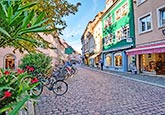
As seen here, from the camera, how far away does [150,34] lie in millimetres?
18844

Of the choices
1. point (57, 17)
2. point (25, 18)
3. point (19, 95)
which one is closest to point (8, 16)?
point (25, 18)

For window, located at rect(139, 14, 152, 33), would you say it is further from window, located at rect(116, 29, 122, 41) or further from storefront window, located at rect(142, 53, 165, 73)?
window, located at rect(116, 29, 122, 41)

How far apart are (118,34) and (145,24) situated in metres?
8.28

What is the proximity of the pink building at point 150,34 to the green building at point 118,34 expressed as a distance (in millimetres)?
1693

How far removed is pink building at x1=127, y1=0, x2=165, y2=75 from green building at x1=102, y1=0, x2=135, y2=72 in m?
1.69

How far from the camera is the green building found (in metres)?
23.8

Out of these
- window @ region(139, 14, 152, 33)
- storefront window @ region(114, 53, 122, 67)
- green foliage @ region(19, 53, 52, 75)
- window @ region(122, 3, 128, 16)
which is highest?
window @ region(122, 3, 128, 16)

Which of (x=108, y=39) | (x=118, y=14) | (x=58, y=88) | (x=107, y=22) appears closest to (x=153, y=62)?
(x=118, y=14)

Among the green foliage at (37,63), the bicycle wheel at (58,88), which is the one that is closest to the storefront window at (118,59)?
the green foliage at (37,63)

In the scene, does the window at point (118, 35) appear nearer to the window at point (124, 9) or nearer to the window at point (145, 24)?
the window at point (124, 9)

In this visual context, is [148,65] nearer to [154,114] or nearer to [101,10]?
[154,114]

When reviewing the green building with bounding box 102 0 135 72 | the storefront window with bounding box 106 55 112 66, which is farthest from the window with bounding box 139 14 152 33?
the storefront window with bounding box 106 55 112 66

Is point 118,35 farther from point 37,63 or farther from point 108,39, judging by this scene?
point 37,63

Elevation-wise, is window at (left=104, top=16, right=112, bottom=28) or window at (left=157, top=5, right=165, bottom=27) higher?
window at (left=104, top=16, right=112, bottom=28)
